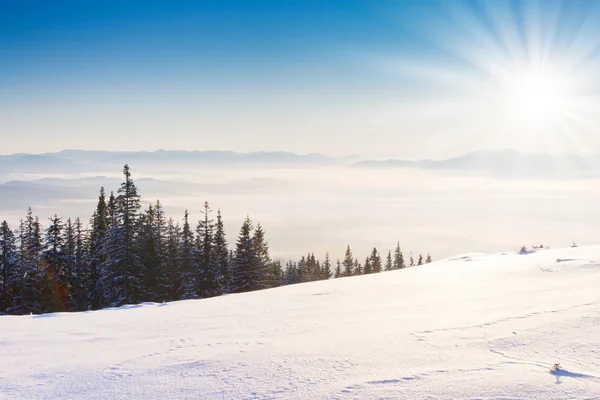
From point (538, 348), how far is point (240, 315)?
6060 millimetres

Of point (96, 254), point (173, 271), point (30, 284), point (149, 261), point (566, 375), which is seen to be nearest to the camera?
point (566, 375)

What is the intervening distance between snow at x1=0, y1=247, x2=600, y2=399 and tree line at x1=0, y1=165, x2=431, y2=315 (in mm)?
24057

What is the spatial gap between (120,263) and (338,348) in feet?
100

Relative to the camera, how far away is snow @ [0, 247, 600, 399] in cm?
477

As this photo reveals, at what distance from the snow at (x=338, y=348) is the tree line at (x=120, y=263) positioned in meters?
24.1

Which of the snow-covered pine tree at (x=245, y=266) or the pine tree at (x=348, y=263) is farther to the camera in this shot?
the pine tree at (x=348, y=263)

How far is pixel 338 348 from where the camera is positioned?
6.16m

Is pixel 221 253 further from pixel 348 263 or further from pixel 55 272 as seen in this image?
pixel 348 263

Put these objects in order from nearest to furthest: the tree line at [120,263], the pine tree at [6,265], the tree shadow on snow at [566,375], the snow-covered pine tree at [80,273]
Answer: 1. the tree shadow on snow at [566,375]
2. the tree line at [120,263]
3. the pine tree at [6,265]
4. the snow-covered pine tree at [80,273]

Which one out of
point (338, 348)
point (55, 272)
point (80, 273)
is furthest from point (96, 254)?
point (338, 348)

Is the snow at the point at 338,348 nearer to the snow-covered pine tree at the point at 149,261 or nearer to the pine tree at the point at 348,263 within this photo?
the snow-covered pine tree at the point at 149,261

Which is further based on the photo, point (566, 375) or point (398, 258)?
point (398, 258)

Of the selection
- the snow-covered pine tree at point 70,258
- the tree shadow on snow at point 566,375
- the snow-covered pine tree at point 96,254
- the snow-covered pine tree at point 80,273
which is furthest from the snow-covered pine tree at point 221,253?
the tree shadow on snow at point 566,375

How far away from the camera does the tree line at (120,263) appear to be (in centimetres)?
3278
